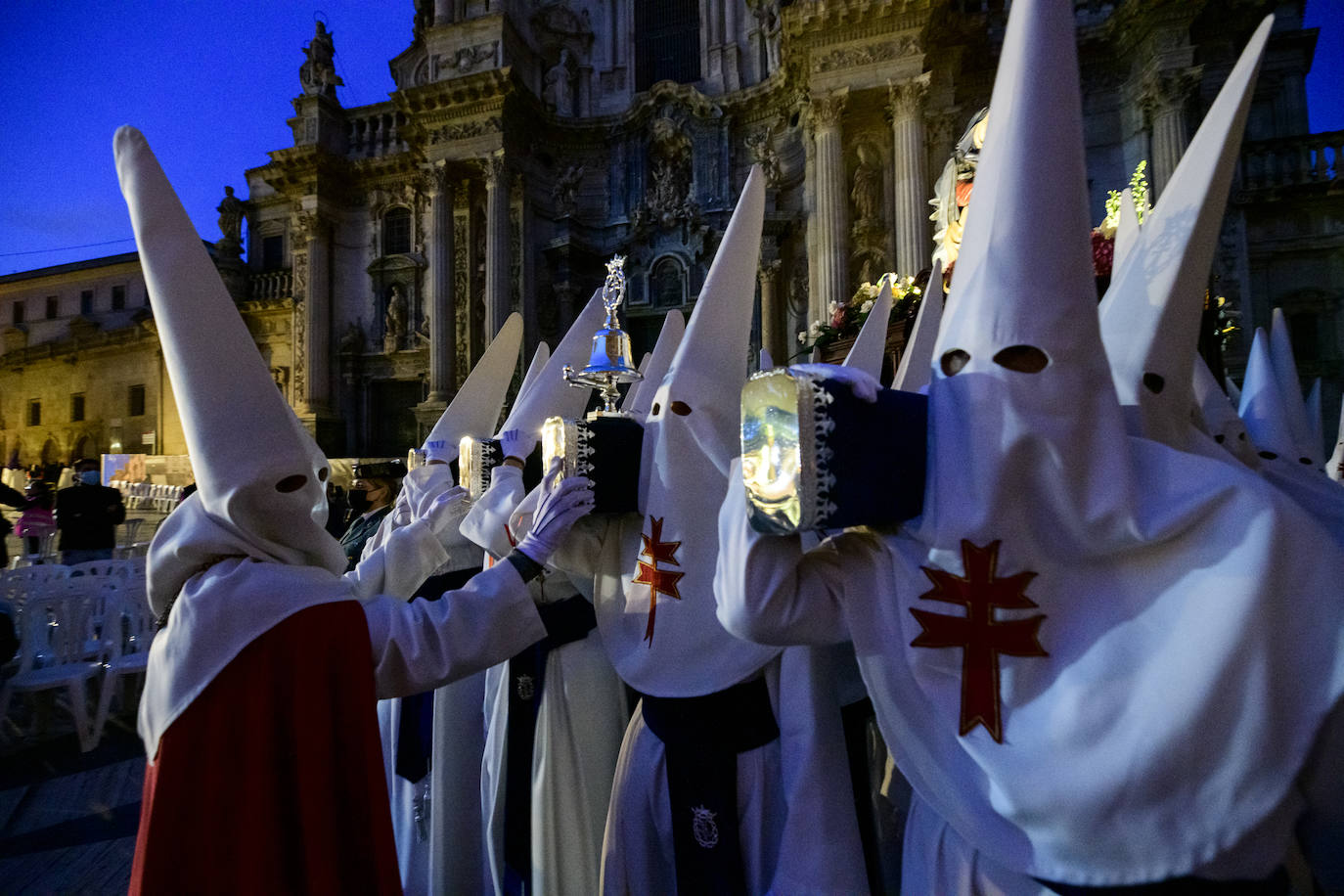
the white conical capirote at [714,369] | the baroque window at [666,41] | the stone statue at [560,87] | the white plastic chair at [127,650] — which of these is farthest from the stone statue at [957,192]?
the stone statue at [560,87]

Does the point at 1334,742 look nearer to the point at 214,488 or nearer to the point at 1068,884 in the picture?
the point at 1068,884

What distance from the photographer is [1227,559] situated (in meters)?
1.04

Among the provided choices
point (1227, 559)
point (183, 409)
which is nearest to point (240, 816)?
point (183, 409)

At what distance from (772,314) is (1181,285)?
1296cm

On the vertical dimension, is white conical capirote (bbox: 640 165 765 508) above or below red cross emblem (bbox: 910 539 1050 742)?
above

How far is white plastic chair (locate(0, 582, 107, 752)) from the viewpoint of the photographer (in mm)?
4531

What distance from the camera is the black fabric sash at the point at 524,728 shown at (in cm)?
252

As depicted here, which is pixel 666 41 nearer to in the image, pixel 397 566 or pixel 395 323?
pixel 395 323

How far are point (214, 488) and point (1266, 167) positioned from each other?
53.2 feet

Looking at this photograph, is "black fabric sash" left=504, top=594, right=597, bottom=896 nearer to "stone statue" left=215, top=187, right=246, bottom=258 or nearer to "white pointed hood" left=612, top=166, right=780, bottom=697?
"white pointed hood" left=612, top=166, right=780, bottom=697

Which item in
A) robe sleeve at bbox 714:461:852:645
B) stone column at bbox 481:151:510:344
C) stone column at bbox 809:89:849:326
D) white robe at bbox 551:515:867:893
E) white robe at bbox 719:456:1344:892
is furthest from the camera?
stone column at bbox 481:151:510:344

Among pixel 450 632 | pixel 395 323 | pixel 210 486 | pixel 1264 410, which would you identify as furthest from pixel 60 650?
pixel 395 323

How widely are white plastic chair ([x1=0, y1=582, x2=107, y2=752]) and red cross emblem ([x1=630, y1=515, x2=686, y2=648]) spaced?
15.8ft

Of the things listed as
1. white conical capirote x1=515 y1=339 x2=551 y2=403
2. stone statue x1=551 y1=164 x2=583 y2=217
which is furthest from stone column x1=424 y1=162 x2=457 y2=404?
white conical capirote x1=515 y1=339 x2=551 y2=403
